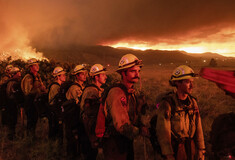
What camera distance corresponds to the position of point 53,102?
18.1 feet

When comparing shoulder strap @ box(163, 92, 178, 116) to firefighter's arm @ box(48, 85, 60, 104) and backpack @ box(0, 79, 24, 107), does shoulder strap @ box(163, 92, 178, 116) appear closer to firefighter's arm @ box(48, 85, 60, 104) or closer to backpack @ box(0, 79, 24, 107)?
firefighter's arm @ box(48, 85, 60, 104)

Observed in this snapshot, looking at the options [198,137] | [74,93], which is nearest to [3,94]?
[74,93]

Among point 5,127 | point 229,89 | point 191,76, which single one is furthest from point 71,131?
point 5,127

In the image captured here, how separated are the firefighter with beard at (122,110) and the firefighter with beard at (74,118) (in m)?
2.01

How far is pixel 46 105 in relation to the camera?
658 cm

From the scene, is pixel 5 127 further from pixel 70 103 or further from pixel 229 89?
pixel 229 89

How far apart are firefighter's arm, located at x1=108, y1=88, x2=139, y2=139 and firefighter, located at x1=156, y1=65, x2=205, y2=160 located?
728 millimetres

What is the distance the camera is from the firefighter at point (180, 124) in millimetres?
2631

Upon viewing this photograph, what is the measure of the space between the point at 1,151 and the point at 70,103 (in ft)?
12.1

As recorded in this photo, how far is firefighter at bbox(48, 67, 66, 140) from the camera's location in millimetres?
5669

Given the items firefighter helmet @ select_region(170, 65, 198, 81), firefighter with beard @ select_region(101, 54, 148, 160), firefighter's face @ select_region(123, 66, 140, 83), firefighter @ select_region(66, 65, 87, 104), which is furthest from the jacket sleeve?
firefighter @ select_region(66, 65, 87, 104)

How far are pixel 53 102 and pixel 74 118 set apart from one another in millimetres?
1565

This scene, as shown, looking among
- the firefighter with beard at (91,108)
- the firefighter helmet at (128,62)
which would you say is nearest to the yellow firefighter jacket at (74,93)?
the firefighter with beard at (91,108)

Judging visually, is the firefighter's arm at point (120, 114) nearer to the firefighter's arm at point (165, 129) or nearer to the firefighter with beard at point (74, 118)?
the firefighter's arm at point (165, 129)
